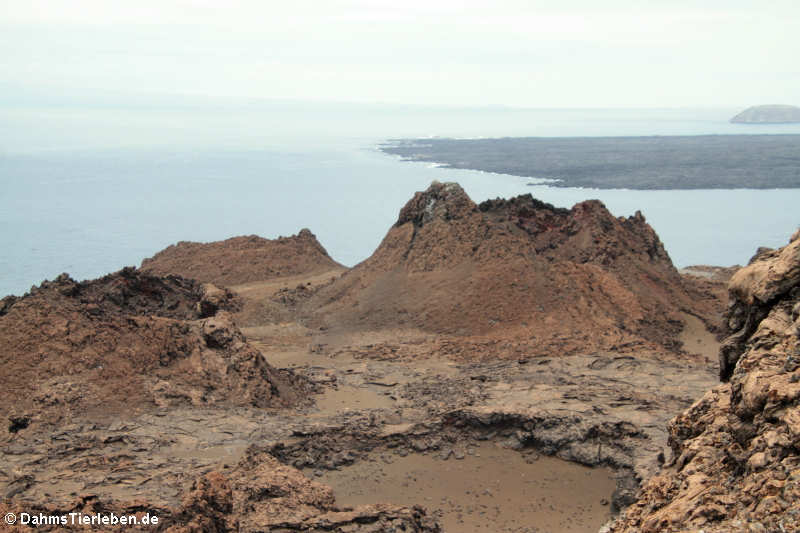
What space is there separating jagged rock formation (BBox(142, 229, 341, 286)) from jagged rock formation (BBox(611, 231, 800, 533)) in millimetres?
18897

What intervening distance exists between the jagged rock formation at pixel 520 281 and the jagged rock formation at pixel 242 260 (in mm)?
4411

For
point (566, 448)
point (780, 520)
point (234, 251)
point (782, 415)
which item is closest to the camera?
point (780, 520)

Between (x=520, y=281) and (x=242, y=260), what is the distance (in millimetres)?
11077

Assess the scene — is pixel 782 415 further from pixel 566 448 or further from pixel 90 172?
pixel 90 172

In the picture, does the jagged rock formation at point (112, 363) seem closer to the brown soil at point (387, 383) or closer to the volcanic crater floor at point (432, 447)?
the brown soil at point (387, 383)

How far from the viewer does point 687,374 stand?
12.7 metres

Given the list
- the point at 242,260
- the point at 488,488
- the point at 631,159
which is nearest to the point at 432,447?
the point at 488,488

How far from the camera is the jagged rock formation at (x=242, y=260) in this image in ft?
76.8

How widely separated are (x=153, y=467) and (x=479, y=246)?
35.0ft

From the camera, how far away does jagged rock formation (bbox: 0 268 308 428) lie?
1033 centimetres

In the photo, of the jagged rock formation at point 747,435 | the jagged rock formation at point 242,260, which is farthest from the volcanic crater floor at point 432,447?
the jagged rock formation at point 242,260

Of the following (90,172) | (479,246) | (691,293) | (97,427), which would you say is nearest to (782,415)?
(97,427)

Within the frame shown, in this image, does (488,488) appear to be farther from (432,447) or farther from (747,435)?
(747,435)

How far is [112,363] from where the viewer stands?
36.1 ft
